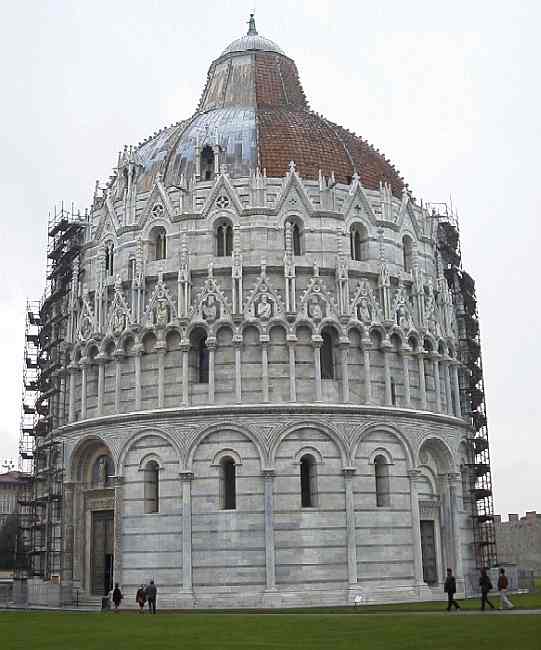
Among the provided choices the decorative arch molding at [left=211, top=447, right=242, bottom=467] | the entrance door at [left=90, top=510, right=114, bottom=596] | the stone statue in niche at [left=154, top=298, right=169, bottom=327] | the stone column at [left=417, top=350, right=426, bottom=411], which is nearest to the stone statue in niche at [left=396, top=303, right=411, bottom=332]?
the stone column at [left=417, top=350, right=426, bottom=411]

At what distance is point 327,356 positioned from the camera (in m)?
45.1

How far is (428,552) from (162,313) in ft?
Answer: 57.7

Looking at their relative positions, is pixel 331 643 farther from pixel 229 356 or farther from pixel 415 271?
pixel 415 271

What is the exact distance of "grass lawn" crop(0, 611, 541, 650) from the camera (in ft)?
69.9

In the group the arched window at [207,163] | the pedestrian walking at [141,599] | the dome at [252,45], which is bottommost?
the pedestrian walking at [141,599]

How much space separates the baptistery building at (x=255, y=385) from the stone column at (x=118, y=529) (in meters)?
0.09

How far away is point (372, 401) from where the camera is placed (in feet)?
146

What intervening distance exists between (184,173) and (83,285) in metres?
8.20

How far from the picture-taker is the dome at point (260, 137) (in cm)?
4834

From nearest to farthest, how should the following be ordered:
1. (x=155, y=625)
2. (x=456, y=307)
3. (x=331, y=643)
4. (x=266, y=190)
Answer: (x=331, y=643) → (x=155, y=625) → (x=266, y=190) → (x=456, y=307)

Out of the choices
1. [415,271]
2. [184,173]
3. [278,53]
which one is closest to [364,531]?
[415,271]

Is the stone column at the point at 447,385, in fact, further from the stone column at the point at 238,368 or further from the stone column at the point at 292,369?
the stone column at the point at 238,368

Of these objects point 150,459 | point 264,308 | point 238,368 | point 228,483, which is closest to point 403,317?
point 264,308

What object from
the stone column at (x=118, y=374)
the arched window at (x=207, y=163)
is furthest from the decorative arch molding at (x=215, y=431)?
the arched window at (x=207, y=163)
